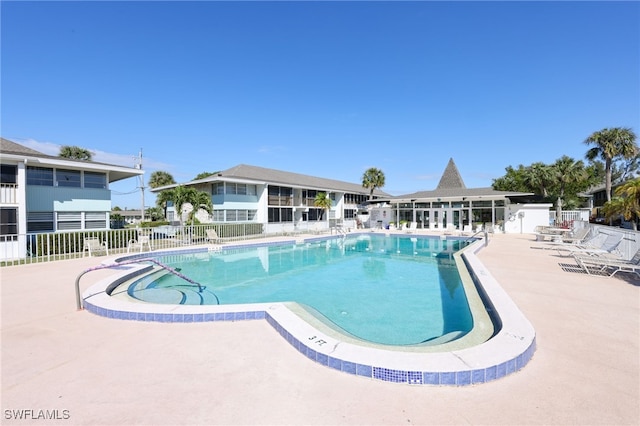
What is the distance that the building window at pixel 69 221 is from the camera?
1418 centimetres

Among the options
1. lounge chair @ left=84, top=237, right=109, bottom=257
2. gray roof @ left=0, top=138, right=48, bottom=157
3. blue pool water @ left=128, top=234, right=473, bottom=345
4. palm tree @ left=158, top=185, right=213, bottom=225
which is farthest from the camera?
palm tree @ left=158, top=185, right=213, bottom=225

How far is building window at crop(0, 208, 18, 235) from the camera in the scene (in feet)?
39.1

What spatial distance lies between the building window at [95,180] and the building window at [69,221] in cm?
167

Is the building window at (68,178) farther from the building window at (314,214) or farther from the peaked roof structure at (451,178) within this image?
the peaked roof structure at (451,178)

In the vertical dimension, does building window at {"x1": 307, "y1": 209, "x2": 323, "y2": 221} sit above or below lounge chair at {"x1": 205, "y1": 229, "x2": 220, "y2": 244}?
above

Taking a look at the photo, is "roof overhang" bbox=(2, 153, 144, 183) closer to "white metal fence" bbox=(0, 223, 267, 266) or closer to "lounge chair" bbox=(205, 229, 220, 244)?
"white metal fence" bbox=(0, 223, 267, 266)

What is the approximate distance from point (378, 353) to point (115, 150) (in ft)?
102

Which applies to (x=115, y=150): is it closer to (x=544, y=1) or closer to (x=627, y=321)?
(x=544, y=1)

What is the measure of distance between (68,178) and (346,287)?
15.5m

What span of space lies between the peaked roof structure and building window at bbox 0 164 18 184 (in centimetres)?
4077

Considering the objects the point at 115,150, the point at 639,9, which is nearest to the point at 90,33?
the point at 115,150

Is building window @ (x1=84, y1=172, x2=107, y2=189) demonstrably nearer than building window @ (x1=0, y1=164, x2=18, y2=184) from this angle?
No

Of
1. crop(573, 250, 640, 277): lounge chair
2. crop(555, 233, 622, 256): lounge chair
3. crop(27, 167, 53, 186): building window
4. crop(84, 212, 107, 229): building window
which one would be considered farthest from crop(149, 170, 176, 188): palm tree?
crop(573, 250, 640, 277): lounge chair

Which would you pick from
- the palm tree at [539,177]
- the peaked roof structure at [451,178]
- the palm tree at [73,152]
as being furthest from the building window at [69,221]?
the palm tree at [539,177]
